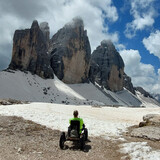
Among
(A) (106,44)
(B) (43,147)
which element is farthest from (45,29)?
(B) (43,147)

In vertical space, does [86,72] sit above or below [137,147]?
above

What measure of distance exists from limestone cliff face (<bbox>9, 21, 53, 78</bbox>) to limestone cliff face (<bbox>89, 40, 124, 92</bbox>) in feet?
168

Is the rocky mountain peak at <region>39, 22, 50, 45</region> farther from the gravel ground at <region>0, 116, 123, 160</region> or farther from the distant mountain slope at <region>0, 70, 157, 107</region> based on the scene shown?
the gravel ground at <region>0, 116, 123, 160</region>

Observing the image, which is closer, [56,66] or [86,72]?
[56,66]

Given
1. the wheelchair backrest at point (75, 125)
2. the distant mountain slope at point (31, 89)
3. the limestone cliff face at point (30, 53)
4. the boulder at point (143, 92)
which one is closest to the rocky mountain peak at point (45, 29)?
the limestone cliff face at point (30, 53)

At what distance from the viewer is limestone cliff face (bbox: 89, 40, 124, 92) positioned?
13339 centimetres

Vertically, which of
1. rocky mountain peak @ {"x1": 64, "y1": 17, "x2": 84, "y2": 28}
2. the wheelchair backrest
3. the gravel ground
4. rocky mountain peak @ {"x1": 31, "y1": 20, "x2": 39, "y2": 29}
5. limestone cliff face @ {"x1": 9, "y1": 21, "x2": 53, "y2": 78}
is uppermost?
rocky mountain peak @ {"x1": 64, "y1": 17, "x2": 84, "y2": 28}

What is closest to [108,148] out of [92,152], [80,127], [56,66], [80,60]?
[92,152]

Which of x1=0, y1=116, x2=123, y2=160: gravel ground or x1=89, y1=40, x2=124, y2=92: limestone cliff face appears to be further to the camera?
x1=89, y1=40, x2=124, y2=92: limestone cliff face

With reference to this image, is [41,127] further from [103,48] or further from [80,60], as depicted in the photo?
[103,48]

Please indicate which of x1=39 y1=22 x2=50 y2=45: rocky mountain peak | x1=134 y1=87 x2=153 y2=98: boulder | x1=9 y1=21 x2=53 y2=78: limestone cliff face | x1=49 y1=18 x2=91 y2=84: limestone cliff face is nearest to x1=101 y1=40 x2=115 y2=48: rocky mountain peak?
x1=49 y1=18 x2=91 y2=84: limestone cliff face

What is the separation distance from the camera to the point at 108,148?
8820mm

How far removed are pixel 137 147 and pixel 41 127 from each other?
21.8 ft

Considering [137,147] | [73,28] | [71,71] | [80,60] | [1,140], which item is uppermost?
[73,28]
